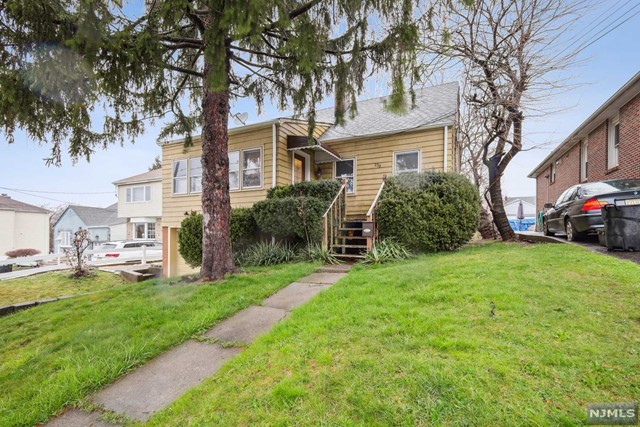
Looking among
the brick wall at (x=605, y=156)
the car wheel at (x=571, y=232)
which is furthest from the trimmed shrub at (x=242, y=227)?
the brick wall at (x=605, y=156)

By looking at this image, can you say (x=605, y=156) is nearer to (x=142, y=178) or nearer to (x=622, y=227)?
(x=622, y=227)

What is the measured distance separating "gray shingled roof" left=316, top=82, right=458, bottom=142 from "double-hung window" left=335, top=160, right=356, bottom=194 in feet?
3.11

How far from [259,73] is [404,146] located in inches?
209

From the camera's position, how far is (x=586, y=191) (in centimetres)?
728

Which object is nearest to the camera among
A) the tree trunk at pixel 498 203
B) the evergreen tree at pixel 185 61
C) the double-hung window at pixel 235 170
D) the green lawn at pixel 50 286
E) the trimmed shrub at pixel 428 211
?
the evergreen tree at pixel 185 61

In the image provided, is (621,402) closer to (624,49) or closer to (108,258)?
(624,49)

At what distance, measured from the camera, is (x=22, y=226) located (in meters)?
26.0

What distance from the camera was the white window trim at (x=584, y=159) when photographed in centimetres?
1309

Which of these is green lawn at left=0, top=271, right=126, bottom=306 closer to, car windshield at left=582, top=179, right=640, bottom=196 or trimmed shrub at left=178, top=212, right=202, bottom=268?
trimmed shrub at left=178, top=212, right=202, bottom=268

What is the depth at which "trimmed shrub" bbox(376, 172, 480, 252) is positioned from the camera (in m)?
7.49

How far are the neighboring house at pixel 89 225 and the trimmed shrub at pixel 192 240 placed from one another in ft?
72.4

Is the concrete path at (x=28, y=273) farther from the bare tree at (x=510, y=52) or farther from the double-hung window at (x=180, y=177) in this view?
the bare tree at (x=510, y=52)

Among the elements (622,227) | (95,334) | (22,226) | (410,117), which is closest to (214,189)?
(95,334)

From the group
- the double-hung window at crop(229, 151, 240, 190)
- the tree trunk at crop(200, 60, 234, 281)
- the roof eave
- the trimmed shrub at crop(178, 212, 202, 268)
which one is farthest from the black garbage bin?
the double-hung window at crop(229, 151, 240, 190)
